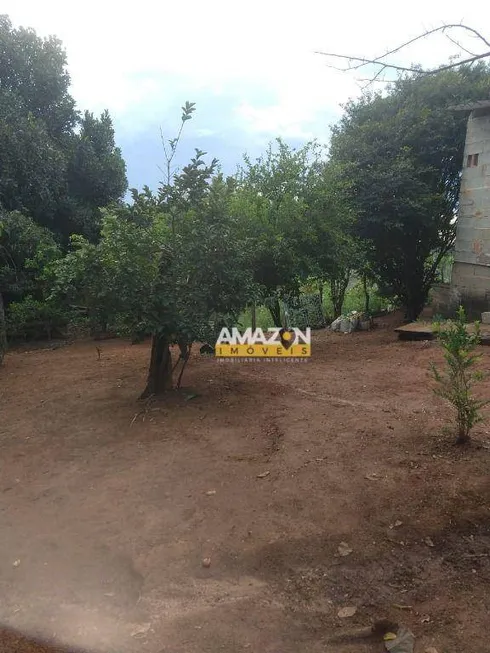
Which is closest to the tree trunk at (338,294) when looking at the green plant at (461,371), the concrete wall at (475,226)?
the concrete wall at (475,226)

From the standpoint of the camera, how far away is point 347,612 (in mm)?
2230

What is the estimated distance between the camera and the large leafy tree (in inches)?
411

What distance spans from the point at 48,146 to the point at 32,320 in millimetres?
4077

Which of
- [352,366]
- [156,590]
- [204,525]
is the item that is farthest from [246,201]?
[156,590]

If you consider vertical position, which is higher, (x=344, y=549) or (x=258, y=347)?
(x=258, y=347)

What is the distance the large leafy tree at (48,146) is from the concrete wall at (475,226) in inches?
334

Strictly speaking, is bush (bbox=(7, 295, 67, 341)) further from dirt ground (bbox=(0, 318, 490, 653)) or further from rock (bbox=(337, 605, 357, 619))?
rock (bbox=(337, 605, 357, 619))

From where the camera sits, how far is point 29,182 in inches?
419

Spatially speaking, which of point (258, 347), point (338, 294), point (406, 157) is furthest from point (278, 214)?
point (338, 294)

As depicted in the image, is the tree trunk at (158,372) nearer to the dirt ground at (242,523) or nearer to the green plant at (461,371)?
the dirt ground at (242,523)

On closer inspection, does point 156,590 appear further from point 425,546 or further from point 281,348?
point 281,348

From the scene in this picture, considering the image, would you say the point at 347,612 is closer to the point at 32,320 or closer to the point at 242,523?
the point at 242,523

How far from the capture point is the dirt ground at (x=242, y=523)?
219 cm

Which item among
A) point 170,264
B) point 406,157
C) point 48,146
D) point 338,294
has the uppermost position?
point 48,146
